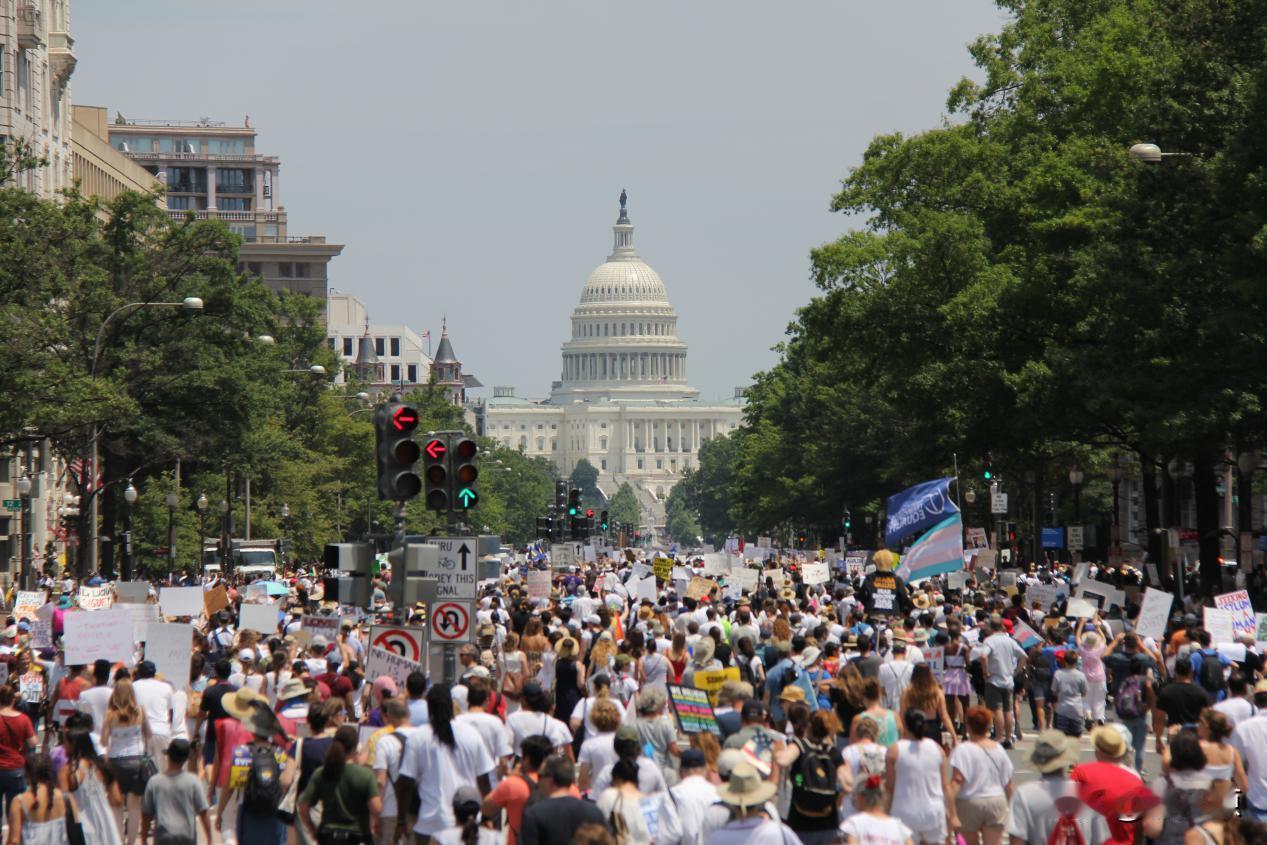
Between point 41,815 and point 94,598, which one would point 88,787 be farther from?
point 94,598

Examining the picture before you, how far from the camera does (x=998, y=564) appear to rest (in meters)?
62.6

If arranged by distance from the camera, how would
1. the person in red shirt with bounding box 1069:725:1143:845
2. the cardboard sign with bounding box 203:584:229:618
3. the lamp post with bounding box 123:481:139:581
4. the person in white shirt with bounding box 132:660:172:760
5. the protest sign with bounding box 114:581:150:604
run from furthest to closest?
the lamp post with bounding box 123:481:139:581, the protest sign with bounding box 114:581:150:604, the cardboard sign with bounding box 203:584:229:618, the person in white shirt with bounding box 132:660:172:760, the person in red shirt with bounding box 1069:725:1143:845

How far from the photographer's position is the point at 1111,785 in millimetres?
13578

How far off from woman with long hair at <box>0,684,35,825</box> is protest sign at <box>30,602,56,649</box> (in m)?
9.14

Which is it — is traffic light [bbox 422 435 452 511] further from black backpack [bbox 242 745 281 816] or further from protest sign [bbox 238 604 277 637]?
black backpack [bbox 242 745 281 816]

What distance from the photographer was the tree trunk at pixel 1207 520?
44.8m

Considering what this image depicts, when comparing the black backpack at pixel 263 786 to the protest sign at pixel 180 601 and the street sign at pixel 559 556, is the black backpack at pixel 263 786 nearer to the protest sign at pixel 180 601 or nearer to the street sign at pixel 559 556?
the protest sign at pixel 180 601

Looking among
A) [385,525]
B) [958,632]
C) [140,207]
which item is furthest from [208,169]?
[958,632]

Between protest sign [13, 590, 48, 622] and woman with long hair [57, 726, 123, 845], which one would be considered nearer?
woman with long hair [57, 726, 123, 845]

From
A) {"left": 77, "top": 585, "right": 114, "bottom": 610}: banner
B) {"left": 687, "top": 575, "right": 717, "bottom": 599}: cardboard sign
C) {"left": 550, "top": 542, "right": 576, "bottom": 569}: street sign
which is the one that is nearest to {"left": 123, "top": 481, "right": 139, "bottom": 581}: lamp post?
{"left": 550, "top": 542, "right": 576, "bottom": 569}: street sign

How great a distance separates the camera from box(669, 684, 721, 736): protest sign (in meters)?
17.4

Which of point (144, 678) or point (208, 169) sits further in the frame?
point (208, 169)

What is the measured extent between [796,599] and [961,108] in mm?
24627

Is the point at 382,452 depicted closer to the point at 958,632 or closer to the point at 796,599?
the point at 958,632
